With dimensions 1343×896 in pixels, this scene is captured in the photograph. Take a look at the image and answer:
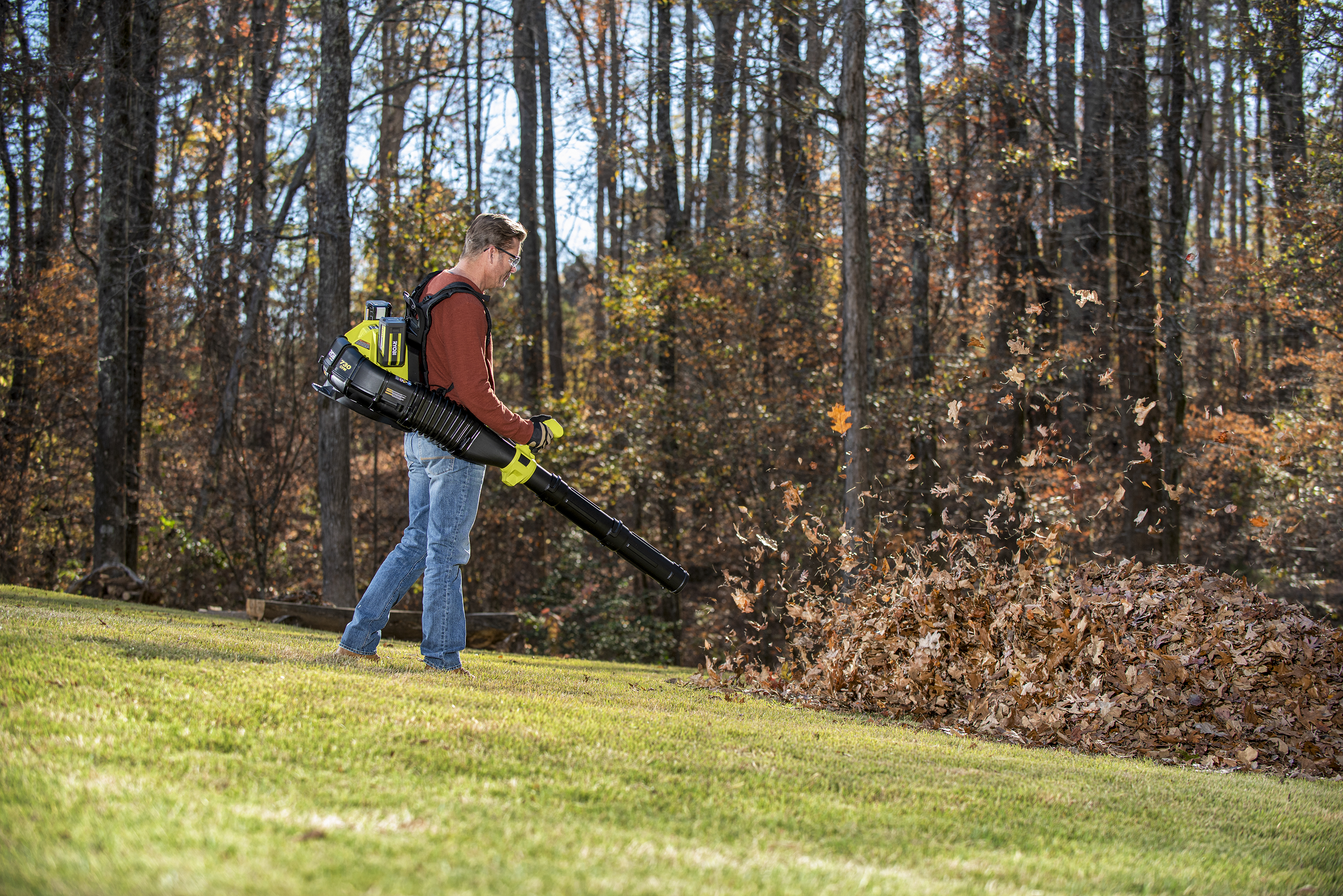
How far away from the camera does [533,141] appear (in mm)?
21875

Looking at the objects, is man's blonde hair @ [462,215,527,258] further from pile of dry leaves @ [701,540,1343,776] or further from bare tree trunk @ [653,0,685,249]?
bare tree trunk @ [653,0,685,249]

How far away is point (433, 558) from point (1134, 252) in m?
14.6

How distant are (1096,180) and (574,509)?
1583 cm

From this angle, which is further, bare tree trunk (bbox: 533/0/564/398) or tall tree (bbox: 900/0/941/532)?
bare tree trunk (bbox: 533/0/564/398)

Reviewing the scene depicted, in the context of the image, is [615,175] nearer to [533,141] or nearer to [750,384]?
[750,384]

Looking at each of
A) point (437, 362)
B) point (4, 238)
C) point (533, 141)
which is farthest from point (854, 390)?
point (4, 238)

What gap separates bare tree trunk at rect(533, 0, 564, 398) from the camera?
22.4m

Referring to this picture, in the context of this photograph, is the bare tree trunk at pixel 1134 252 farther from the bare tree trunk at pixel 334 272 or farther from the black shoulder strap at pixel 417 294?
the black shoulder strap at pixel 417 294

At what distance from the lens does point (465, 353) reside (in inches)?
221

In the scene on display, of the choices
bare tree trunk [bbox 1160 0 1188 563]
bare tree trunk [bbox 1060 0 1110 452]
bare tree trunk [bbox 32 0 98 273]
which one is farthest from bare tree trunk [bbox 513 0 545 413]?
bare tree trunk [bbox 1160 0 1188 563]

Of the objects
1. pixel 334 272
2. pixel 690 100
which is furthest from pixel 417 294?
pixel 690 100

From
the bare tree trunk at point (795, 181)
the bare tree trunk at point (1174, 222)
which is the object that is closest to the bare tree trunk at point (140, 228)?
the bare tree trunk at point (795, 181)

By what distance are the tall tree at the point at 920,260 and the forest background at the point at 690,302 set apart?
0.36 feet

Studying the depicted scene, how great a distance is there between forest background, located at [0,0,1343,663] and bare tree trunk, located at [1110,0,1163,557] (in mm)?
102
